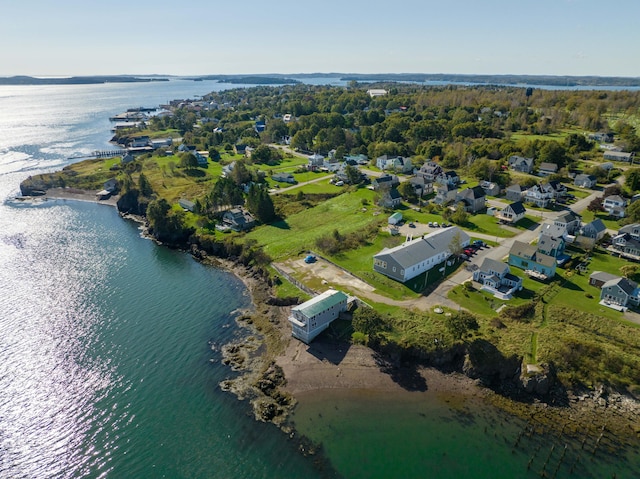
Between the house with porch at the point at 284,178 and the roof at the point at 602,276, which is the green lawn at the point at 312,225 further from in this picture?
the roof at the point at 602,276

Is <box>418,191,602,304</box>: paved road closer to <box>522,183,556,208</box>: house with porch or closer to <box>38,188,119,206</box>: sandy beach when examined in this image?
<box>522,183,556,208</box>: house with porch

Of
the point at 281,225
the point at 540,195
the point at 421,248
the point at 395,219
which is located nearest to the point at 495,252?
the point at 421,248

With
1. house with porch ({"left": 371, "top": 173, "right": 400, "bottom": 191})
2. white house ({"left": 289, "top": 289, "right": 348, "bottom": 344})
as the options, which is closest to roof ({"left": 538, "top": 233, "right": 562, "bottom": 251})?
white house ({"left": 289, "top": 289, "right": 348, "bottom": 344})

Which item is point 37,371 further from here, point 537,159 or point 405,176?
point 537,159

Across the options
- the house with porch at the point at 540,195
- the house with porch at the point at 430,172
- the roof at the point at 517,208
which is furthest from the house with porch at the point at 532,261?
the house with porch at the point at 430,172

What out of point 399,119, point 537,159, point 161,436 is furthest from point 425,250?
point 399,119

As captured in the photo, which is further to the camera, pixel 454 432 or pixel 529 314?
pixel 529 314

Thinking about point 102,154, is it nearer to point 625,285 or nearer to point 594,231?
point 594,231
